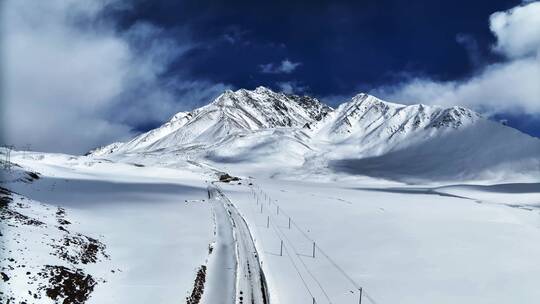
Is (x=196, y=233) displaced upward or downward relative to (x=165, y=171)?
downward

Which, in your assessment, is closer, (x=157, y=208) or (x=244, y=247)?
(x=244, y=247)

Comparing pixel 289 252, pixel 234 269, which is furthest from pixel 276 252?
pixel 234 269

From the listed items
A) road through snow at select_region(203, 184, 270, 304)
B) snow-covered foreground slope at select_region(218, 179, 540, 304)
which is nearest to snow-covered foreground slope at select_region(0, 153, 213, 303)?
road through snow at select_region(203, 184, 270, 304)

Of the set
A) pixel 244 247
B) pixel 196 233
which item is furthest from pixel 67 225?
pixel 244 247

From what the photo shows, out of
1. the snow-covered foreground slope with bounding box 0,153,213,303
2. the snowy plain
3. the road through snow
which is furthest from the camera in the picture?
the road through snow

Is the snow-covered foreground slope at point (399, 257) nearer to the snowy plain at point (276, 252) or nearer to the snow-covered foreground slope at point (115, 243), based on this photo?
the snowy plain at point (276, 252)

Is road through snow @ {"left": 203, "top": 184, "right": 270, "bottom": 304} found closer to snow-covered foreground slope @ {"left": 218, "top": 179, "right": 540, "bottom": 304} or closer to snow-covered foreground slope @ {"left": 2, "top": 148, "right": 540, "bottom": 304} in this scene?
snow-covered foreground slope @ {"left": 2, "top": 148, "right": 540, "bottom": 304}

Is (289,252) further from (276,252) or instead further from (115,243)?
(115,243)

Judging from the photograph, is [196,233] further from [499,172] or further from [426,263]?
[499,172]

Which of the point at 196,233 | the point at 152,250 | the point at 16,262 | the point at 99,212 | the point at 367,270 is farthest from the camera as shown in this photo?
the point at 99,212
